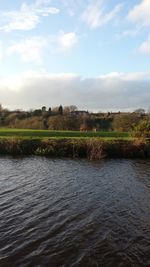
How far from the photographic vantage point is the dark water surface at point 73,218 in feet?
37.3

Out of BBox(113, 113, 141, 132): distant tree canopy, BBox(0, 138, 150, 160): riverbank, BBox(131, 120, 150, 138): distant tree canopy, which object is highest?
BBox(113, 113, 141, 132): distant tree canopy

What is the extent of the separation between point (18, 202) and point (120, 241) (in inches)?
260

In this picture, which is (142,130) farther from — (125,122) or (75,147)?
(125,122)

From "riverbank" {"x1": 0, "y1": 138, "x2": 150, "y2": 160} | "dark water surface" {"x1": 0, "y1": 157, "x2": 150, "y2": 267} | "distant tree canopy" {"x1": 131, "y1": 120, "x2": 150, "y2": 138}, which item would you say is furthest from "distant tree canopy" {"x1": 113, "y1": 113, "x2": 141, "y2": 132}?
"dark water surface" {"x1": 0, "y1": 157, "x2": 150, "y2": 267}

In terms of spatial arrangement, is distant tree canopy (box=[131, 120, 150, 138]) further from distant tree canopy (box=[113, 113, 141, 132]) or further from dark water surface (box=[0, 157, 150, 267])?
distant tree canopy (box=[113, 113, 141, 132])

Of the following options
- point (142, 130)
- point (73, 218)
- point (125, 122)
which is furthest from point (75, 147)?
point (125, 122)

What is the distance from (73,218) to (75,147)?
2218 centimetres

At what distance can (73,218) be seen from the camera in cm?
1535

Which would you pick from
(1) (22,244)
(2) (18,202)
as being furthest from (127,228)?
(2) (18,202)

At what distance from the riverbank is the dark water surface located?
9.64m

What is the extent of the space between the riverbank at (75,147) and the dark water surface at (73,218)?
9.64 metres

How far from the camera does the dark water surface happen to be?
11.4 m

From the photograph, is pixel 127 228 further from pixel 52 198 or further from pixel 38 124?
pixel 38 124

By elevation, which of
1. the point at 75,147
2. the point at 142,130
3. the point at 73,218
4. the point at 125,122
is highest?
the point at 125,122
